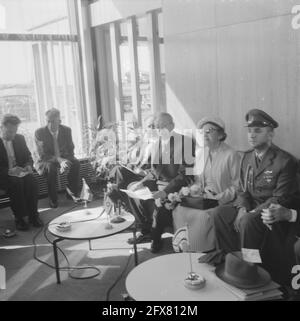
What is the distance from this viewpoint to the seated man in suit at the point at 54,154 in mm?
5363

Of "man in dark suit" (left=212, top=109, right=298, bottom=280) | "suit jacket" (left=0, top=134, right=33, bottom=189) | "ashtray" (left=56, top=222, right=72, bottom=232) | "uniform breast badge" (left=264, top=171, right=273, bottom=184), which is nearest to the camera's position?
"man in dark suit" (left=212, top=109, right=298, bottom=280)

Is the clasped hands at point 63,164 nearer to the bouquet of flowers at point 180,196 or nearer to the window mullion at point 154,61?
the window mullion at point 154,61

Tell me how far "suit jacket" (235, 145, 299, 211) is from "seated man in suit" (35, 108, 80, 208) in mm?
2779

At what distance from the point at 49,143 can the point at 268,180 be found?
128 inches

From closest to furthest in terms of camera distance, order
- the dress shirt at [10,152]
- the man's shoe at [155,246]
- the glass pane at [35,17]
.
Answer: the man's shoe at [155,246], the dress shirt at [10,152], the glass pane at [35,17]

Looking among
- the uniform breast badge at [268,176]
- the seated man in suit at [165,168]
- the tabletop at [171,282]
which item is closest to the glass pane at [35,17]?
the seated man in suit at [165,168]

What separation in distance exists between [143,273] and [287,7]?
94.7 inches

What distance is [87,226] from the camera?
3.41 m

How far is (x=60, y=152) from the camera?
5.58 m

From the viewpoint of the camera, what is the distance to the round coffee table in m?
3.20


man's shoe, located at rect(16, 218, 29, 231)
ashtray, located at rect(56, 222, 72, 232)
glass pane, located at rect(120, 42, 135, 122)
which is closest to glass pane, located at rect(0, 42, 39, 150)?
glass pane, located at rect(120, 42, 135, 122)

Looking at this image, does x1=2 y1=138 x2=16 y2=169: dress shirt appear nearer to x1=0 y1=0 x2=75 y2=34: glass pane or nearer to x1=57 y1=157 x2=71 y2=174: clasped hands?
x1=57 y1=157 x2=71 y2=174: clasped hands

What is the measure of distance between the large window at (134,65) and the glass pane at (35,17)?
0.59m
